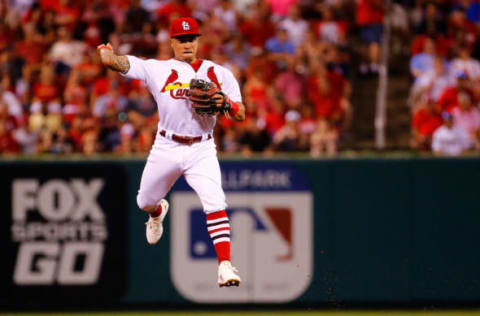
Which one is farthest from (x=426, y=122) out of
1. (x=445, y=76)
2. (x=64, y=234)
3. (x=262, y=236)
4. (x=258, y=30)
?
(x=64, y=234)

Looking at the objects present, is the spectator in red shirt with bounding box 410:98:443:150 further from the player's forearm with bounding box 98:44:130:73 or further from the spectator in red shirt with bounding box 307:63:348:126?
the player's forearm with bounding box 98:44:130:73

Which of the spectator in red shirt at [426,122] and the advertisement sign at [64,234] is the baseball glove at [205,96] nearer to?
the advertisement sign at [64,234]

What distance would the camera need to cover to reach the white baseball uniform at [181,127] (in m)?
7.82

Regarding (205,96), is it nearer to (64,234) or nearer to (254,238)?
(254,238)

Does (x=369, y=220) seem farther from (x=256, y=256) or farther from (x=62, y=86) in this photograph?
(x=62, y=86)

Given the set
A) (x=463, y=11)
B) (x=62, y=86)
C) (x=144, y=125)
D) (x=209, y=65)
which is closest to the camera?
(x=209, y=65)

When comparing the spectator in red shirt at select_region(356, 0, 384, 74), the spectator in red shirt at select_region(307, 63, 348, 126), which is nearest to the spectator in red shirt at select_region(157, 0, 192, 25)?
the spectator in red shirt at select_region(307, 63, 348, 126)

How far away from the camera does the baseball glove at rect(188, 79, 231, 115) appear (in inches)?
295

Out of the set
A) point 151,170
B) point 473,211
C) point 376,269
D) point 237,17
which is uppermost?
point 237,17

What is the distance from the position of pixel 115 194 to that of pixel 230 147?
1710 mm

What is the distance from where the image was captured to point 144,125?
42.6ft

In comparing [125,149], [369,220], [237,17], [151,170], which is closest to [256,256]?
[369,220]

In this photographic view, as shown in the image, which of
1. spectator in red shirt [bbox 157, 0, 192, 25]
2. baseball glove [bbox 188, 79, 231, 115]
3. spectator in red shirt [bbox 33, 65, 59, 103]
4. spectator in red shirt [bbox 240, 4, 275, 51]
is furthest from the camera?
spectator in red shirt [bbox 157, 0, 192, 25]

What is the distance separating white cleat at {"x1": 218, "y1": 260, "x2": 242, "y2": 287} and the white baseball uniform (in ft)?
1.69
